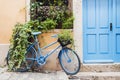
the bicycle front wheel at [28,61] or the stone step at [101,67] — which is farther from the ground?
the bicycle front wheel at [28,61]

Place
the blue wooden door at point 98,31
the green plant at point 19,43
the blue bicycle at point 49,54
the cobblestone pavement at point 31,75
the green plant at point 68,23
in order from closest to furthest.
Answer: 1. the cobblestone pavement at point 31,75
2. the green plant at point 19,43
3. the blue bicycle at point 49,54
4. the green plant at point 68,23
5. the blue wooden door at point 98,31

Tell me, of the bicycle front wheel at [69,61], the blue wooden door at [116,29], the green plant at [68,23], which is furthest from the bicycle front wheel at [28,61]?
the blue wooden door at [116,29]

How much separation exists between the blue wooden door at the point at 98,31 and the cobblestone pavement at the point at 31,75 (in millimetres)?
1482

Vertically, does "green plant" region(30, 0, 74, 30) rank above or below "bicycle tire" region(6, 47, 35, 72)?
above

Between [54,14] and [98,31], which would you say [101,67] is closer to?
[98,31]

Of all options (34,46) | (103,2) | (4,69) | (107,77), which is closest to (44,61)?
(34,46)

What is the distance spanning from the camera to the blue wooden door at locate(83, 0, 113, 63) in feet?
35.3

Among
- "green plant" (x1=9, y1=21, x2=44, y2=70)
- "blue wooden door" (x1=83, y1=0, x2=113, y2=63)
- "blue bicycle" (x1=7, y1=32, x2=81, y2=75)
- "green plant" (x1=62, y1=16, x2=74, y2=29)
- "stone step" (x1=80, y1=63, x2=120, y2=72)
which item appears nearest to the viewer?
"green plant" (x1=9, y1=21, x2=44, y2=70)

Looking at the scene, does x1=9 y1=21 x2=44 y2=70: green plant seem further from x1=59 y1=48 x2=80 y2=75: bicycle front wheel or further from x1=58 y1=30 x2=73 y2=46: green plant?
x1=59 y1=48 x2=80 y2=75: bicycle front wheel

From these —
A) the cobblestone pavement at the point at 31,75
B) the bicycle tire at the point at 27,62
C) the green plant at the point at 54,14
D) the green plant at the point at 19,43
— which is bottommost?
the cobblestone pavement at the point at 31,75

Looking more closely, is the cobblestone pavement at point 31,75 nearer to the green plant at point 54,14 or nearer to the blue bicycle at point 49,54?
the blue bicycle at point 49,54

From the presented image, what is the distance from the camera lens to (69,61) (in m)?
9.91

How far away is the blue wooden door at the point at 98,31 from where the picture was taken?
10758 millimetres

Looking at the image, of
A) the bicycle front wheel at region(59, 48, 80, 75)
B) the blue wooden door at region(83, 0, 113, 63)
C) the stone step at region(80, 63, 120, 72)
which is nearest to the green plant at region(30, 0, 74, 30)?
the blue wooden door at region(83, 0, 113, 63)
